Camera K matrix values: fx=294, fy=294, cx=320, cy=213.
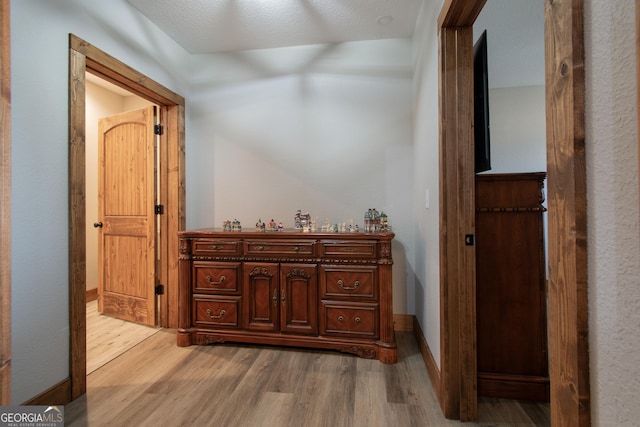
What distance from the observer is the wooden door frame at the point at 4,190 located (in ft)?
3.26

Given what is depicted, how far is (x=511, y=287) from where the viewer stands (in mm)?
1711

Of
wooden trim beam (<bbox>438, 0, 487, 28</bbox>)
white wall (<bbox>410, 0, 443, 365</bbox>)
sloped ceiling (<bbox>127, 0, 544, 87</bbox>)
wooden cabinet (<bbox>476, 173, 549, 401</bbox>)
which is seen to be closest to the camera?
wooden trim beam (<bbox>438, 0, 487, 28</bbox>)

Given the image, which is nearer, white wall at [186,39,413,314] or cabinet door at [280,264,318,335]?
cabinet door at [280,264,318,335]

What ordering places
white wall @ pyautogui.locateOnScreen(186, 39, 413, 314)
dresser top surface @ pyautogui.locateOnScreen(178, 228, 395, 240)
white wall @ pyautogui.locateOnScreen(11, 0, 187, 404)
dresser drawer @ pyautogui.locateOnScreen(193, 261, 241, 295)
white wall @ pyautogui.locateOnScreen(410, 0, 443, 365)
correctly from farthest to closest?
white wall @ pyautogui.locateOnScreen(186, 39, 413, 314) < dresser drawer @ pyautogui.locateOnScreen(193, 261, 241, 295) < dresser top surface @ pyautogui.locateOnScreen(178, 228, 395, 240) < white wall @ pyautogui.locateOnScreen(410, 0, 443, 365) < white wall @ pyautogui.locateOnScreen(11, 0, 187, 404)

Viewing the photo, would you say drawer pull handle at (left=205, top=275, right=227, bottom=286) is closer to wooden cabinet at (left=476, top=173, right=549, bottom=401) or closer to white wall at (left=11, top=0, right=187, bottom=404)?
white wall at (left=11, top=0, right=187, bottom=404)

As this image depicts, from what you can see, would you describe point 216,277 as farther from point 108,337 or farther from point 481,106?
point 481,106

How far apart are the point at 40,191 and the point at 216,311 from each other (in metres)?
1.41

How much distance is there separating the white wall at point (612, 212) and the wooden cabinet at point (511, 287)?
1250mm

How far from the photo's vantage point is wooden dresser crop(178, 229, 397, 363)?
2.20 metres

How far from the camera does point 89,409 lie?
5.44ft

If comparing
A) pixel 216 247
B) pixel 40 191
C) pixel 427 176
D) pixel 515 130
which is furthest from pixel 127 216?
pixel 515 130

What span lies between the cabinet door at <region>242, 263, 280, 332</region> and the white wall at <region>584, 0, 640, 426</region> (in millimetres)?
2018

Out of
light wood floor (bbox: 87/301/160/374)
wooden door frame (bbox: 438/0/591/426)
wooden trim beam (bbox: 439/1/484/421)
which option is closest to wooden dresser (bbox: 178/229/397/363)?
light wood floor (bbox: 87/301/160/374)

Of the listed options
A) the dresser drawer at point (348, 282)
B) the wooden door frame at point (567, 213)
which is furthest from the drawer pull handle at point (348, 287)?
the wooden door frame at point (567, 213)
